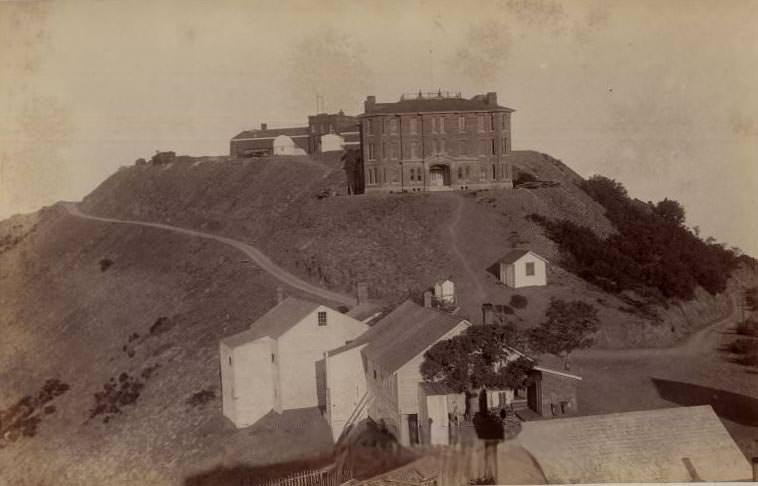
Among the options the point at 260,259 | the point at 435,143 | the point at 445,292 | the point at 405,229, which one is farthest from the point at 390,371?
the point at 435,143

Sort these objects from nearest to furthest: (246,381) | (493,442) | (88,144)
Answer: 1. (493,442)
2. (246,381)
3. (88,144)

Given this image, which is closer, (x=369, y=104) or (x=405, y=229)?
(x=405, y=229)

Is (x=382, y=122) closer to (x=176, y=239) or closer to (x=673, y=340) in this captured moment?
(x=176, y=239)

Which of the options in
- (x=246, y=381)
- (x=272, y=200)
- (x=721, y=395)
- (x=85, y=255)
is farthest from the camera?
(x=272, y=200)

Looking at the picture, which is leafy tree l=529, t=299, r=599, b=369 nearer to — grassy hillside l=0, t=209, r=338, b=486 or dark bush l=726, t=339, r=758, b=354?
dark bush l=726, t=339, r=758, b=354

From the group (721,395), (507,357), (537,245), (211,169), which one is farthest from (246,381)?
(211,169)

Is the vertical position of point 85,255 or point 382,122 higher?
point 382,122

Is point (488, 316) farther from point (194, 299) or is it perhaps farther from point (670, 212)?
point (194, 299)
